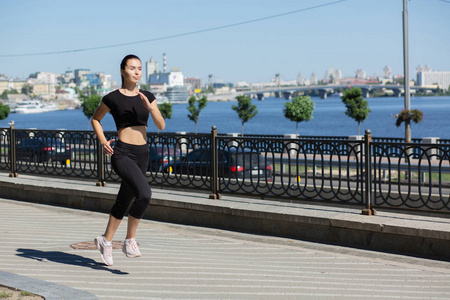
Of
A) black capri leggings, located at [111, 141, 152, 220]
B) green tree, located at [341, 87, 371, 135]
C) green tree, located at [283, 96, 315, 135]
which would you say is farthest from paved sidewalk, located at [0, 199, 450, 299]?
green tree, located at [283, 96, 315, 135]

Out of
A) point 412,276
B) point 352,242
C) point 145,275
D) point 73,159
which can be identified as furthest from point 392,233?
point 73,159

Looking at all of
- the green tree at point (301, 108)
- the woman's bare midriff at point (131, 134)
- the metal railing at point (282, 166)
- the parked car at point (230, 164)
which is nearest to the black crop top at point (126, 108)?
the woman's bare midriff at point (131, 134)

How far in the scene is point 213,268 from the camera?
20.1 feet

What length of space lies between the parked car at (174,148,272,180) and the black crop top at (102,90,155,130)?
3.02 metres

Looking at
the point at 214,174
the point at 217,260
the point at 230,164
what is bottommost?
the point at 217,260

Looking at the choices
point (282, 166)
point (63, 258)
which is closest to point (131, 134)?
point (63, 258)

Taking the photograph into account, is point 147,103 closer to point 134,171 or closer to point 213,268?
point 134,171

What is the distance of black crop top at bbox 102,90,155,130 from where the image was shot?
5.83 meters

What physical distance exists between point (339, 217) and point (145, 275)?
2.53 meters

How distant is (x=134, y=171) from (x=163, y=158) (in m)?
4.34

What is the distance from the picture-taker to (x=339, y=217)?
24.1 feet

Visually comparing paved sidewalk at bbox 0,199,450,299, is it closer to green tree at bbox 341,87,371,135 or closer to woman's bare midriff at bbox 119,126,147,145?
woman's bare midriff at bbox 119,126,147,145

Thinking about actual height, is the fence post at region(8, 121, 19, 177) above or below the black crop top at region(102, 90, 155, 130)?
below

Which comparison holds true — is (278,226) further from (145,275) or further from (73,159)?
(73,159)
